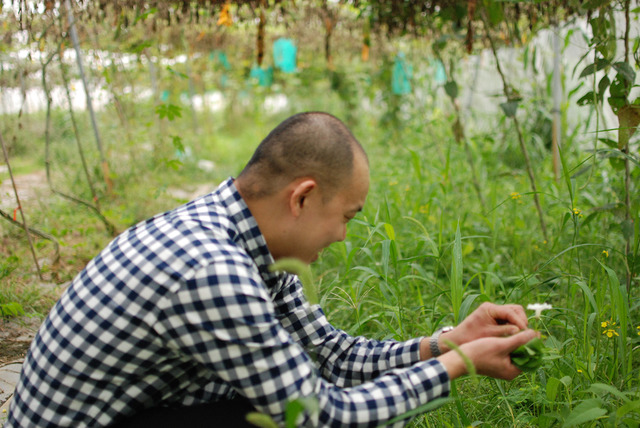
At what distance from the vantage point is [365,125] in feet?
26.2

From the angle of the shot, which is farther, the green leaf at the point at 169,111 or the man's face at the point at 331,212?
the green leaf at the point at 169,111

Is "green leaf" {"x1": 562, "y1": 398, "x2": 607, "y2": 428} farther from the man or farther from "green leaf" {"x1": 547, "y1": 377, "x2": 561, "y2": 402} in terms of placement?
the man

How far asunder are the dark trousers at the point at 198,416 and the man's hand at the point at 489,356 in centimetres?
43

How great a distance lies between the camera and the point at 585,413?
1.26 m

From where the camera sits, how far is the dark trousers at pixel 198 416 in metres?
1.21

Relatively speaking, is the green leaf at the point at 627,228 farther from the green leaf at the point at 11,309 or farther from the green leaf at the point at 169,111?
the green leaf at the point at 169,111

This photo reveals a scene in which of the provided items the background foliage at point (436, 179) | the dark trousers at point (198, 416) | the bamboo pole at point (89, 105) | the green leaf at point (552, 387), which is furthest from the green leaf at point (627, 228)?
the bamboo pole at point (89, 105)

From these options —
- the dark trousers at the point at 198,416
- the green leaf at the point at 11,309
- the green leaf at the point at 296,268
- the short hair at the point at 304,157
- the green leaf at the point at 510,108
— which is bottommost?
the green leaf at the point at 11,309

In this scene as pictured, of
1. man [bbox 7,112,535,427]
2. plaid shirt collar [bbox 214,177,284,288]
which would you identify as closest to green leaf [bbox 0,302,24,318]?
man [bbox 7,112,535,427]

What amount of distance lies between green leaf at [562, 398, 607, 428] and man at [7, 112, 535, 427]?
0.66 ft

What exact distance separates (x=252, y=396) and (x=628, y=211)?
1.59 meters

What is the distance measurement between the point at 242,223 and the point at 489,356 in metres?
0.58

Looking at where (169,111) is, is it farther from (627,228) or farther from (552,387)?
(552,387)

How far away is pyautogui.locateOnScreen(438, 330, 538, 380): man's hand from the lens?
3.82 ft
